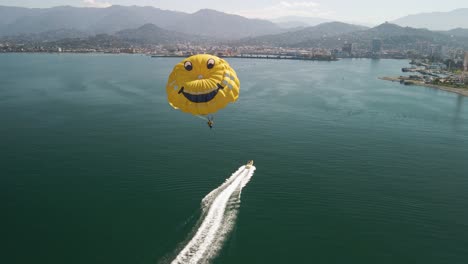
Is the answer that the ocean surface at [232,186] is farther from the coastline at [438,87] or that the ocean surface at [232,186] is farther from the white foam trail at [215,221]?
the coastline at [438,87]

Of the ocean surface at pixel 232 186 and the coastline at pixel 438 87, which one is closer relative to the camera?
the ocean surface at pixel 232 186

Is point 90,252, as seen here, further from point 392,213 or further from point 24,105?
point 24,105

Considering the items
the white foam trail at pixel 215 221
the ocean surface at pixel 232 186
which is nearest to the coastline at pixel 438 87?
the ocean surface at pixel 232 186

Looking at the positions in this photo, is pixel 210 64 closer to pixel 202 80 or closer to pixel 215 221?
pixel 202 80

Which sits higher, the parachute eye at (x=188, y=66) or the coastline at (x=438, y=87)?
the parachute eye at (x=188, y=66)

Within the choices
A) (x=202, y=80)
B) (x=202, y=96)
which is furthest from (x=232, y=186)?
(x=202, y=80)

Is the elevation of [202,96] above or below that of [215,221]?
above
